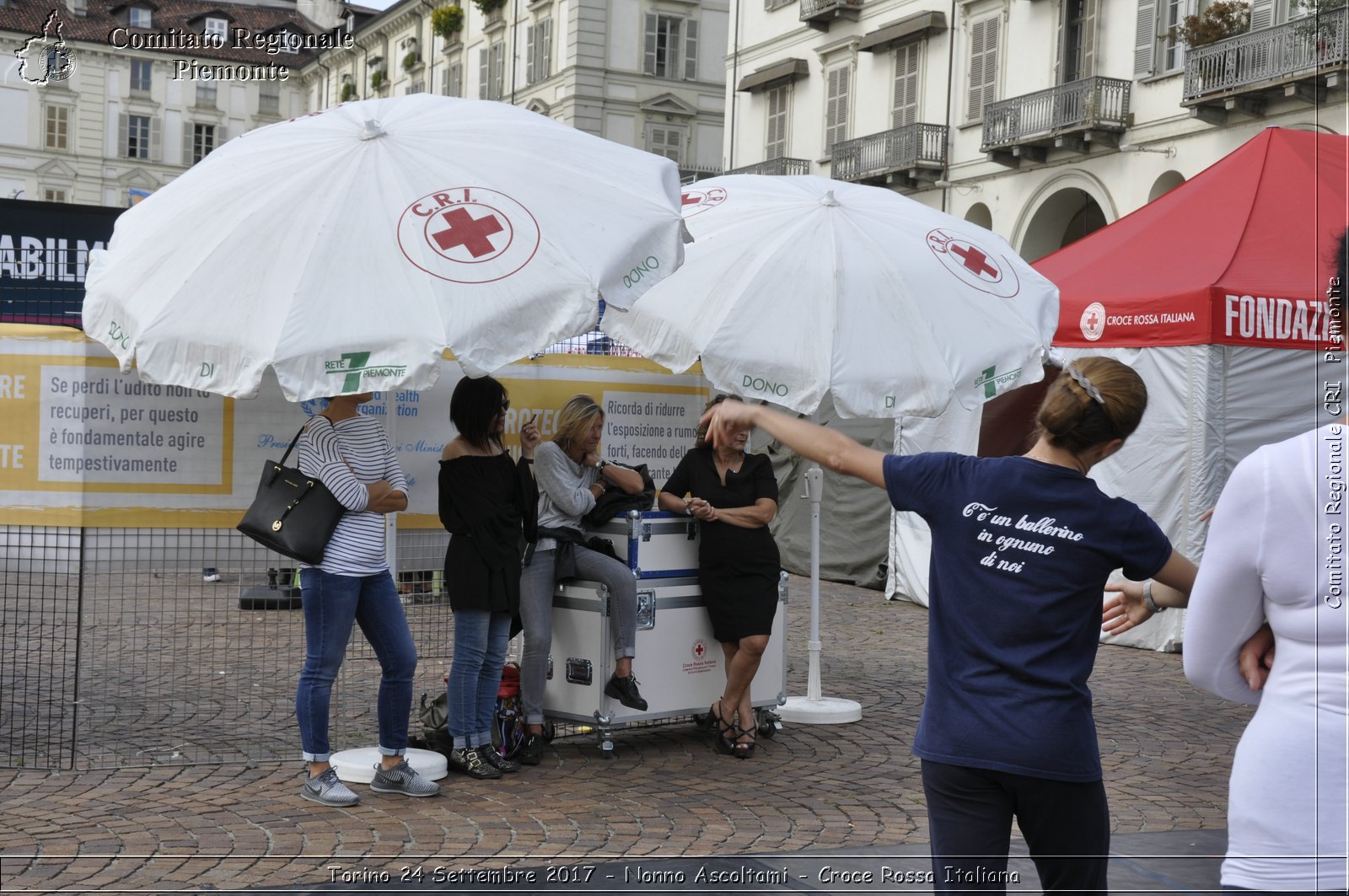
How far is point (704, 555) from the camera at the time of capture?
7.51 metres

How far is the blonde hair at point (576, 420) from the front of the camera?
7086 mm

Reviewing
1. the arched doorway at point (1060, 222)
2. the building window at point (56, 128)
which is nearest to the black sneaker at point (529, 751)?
the arched doorway at point (1060, 222)

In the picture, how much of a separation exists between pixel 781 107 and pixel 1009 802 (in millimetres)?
33191

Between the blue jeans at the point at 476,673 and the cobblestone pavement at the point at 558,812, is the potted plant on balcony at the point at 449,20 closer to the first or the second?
the cobblestone pavement at the point at 558,812

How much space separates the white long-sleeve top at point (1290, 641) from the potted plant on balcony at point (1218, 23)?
21.4m

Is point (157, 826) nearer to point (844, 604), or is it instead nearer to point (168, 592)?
point (168, 592)

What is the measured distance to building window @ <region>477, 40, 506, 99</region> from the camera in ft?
160

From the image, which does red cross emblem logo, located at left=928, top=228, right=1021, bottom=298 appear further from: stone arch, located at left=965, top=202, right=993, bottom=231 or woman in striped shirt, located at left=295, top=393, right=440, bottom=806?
stone arch, located at left=965, top=202, right=993, bottom=231

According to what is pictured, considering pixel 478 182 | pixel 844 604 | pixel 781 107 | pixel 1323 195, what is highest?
pixel 781 107

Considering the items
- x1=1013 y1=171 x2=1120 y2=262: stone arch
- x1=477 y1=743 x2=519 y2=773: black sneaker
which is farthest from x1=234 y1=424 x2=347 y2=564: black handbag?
x1=1013 y1=171 x2=1120 y2=262: stone arch

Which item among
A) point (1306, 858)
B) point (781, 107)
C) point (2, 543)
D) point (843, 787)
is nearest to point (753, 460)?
point (843, 787)

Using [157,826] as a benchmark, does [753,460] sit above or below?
above

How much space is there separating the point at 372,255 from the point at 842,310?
2.39m

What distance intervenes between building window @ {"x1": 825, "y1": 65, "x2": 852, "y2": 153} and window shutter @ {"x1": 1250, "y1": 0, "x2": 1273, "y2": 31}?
11773mm
